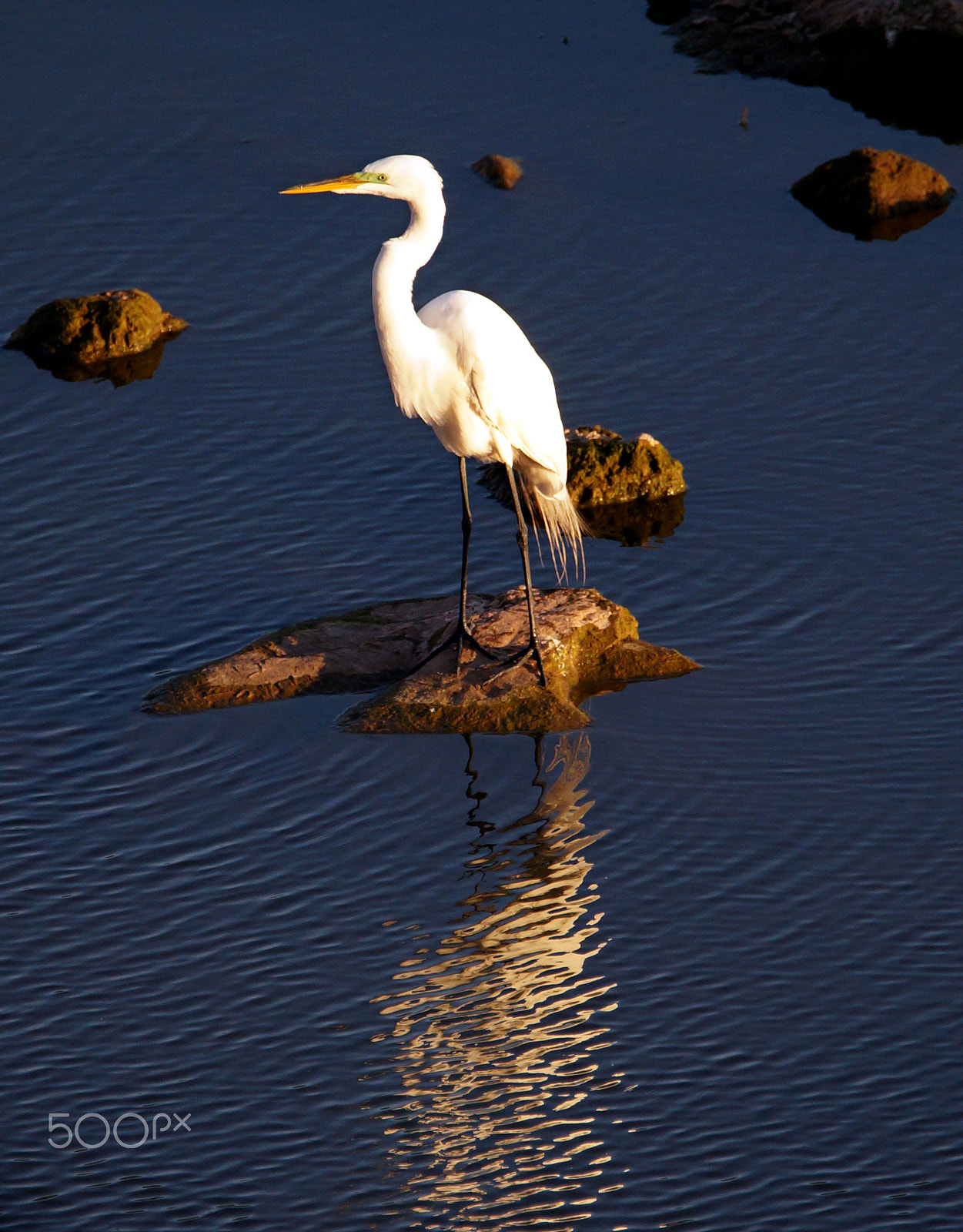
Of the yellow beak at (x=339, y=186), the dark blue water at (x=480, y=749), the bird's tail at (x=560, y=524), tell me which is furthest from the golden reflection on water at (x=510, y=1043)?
the yellow beak at (x=339, y=186)

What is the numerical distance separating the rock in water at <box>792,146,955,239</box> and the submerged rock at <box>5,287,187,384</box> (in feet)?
25.4

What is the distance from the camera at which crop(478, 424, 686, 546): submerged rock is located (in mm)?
14859

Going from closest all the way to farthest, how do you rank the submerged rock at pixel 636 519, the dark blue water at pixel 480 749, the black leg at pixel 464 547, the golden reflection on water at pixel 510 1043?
1. the golden reflection on water at pixel 510 1043
2. the dark blue water at pixel 480 749
3. the black leg at pixel 464 547
4. the submerged rock at pixel 636 519

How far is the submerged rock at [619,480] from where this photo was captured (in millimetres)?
14859

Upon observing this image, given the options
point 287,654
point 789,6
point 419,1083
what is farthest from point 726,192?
point 419,1083

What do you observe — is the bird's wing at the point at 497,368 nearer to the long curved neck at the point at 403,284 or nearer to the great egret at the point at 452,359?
the great egret at the point at 452,359

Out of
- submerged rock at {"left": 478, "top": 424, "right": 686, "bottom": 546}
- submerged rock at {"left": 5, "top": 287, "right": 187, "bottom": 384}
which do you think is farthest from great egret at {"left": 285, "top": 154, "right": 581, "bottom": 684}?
submerged rock at {"left": 5, "top": 287, "right": 187, "bottom": 384}

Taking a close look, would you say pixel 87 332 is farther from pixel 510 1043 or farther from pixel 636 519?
pixel 510 1043

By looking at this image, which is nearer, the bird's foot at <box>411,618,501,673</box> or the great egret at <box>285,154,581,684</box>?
the great egret at <box>285,154,581,684</box>

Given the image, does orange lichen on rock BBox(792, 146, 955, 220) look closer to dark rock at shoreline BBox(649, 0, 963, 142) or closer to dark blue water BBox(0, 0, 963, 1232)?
dark blue water BBox(0, 0, 963, 1232)

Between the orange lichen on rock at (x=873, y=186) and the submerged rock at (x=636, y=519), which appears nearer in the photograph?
the submerged rock at (x=636, y=519)

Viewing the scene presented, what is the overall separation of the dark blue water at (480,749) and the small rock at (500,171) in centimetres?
25

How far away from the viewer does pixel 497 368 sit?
11.5m

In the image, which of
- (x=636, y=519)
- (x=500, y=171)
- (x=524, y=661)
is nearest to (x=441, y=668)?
(x=524, y=661)
